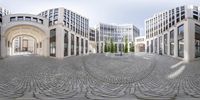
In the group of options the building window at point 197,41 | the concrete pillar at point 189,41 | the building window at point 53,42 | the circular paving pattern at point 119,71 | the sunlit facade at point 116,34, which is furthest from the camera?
the sunlit facade at point 116,34

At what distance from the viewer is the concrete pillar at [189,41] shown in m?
22.9

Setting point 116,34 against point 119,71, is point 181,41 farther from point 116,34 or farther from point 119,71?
point 116,34

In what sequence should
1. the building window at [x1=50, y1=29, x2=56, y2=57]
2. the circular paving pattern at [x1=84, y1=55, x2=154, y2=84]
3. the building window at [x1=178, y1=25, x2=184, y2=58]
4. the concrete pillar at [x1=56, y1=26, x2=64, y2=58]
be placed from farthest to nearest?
the building window at [x1=50, y1=29, x2=56, y2=57] → the concrete pillar at [x1=56, y1=26, x2=64, y2=58] → the building window at [x1=178, y1=25, x2=184, y2=58] → the circular paving pattern at [x1=84, y1=55, x2=154, y2=84]

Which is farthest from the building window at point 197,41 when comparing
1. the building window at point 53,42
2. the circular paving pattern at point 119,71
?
the building window at point 53,42

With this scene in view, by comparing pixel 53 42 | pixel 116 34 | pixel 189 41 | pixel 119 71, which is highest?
pixel 116 34

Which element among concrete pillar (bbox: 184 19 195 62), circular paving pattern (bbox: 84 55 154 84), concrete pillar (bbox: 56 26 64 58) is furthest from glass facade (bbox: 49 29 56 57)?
concrete pillar (bbox: 184 19 195 62)

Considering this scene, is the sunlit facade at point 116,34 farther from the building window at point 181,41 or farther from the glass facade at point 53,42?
the building window at point 181,41

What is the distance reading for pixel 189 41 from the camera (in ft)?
75.6

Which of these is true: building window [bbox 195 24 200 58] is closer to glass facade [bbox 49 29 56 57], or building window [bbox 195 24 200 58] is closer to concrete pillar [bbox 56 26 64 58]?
concrete pillar [bbox 56 26 64 58]

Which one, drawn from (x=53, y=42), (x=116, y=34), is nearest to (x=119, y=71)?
(x=53, y=42)

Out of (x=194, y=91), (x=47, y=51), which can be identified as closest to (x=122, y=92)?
(x=194, y=91)

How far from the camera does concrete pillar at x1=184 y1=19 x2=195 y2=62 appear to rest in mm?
22891

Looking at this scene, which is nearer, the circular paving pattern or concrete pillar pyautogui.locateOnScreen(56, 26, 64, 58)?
the circular paving pattern

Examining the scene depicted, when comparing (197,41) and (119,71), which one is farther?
(197,41)
